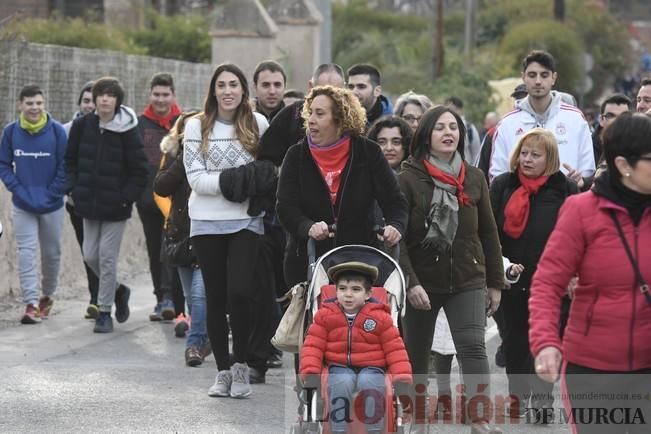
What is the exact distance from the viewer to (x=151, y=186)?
13.1 m

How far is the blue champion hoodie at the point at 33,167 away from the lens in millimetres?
12602

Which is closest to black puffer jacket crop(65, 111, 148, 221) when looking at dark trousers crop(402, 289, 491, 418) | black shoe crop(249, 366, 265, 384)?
black shoe crop(249, 366, 265, 384)

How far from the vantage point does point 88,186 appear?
1219 cm

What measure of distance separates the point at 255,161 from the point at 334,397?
89.7 inches

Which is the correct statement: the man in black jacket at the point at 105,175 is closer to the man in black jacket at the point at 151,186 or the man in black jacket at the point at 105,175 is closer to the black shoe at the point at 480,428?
the man in black jacket at the point at 151,186

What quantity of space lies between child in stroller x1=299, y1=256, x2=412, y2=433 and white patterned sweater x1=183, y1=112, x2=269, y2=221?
1.69 m

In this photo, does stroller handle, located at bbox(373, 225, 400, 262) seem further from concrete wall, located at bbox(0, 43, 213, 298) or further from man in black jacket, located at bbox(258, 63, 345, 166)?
concrete wall, located at bbox(0, 43, 213, 298)

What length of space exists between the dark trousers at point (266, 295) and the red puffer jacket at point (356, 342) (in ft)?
6.18

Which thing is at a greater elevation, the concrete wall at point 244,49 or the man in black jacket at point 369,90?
the concrete wall at point 244,49

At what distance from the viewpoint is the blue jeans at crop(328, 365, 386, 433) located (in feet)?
23.4

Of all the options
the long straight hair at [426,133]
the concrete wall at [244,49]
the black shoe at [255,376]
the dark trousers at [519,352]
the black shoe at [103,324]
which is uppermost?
the concrete wall at [244,49]

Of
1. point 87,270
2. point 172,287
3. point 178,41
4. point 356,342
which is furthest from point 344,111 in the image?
point 178,41

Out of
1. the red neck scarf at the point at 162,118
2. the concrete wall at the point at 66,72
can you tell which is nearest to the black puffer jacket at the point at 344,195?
the red neck scarf at the point at 162,118

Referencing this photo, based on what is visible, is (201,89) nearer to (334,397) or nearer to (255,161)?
(255,161)
